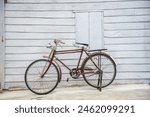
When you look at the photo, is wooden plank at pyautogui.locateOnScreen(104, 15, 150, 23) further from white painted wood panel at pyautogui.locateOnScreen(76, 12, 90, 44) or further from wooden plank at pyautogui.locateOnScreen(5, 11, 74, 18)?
wooden plank at pyautogui.locateOnScreen(5, 11, 74, 18)

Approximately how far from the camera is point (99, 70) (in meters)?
7.60

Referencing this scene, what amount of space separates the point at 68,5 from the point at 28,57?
1596mm

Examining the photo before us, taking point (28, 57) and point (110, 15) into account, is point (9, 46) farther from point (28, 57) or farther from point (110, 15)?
point (110, 15)

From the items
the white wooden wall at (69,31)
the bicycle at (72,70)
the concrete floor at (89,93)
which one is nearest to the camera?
the concrete floor at (89,93)

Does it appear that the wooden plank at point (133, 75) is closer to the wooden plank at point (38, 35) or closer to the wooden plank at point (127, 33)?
the wooden plank at point (127, 33)

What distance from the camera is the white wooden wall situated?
26.7ft

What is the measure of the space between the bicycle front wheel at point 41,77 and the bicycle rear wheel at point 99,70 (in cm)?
72

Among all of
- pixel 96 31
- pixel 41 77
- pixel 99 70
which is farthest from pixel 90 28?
pixel 41 77

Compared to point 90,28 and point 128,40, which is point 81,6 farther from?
point 128,40

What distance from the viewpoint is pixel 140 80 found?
8.18 meters

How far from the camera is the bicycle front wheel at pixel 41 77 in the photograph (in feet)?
24.9

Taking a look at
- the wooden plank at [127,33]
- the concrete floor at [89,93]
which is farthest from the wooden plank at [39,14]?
the concrete floor at [89,93]

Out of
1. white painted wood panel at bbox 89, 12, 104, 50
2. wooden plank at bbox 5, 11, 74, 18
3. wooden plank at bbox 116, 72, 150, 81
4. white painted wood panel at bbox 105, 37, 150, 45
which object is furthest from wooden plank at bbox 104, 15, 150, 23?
wooden plank at bbox 116, 72, 150, 81

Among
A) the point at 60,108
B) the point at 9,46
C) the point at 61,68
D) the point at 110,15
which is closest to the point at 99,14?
the point at 110,15
